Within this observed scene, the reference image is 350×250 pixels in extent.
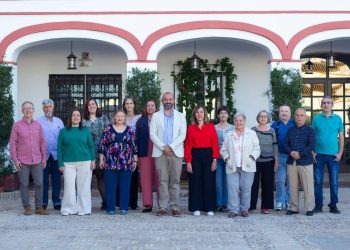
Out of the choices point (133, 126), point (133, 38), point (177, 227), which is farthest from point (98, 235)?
point (133, 38)

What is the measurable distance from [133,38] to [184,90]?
8.23 ft

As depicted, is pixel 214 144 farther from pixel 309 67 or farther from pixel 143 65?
pixel 309 67

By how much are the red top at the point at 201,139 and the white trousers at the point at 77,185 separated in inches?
60.5

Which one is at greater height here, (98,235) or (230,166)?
(230,166)

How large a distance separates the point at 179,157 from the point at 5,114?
4.48 meters

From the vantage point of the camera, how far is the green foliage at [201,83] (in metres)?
15.4

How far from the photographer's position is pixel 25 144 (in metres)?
9.73

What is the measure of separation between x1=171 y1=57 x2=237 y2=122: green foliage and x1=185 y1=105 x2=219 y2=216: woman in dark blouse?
18.1 feet

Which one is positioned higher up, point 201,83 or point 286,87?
point 201,83

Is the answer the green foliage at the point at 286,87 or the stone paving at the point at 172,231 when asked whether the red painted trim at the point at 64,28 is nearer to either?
the green foliage at the point at 286,87

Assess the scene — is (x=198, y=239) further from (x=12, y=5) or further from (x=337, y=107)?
(x=337, y=107)

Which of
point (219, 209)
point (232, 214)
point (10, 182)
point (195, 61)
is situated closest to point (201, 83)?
point (195, 61)

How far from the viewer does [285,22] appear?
13523 millimetres

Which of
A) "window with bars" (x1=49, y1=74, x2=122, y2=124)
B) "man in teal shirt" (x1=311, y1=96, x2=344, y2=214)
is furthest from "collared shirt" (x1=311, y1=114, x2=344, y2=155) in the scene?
"window with bars" (x1=49, y1=74, x2=122, y2=124)
